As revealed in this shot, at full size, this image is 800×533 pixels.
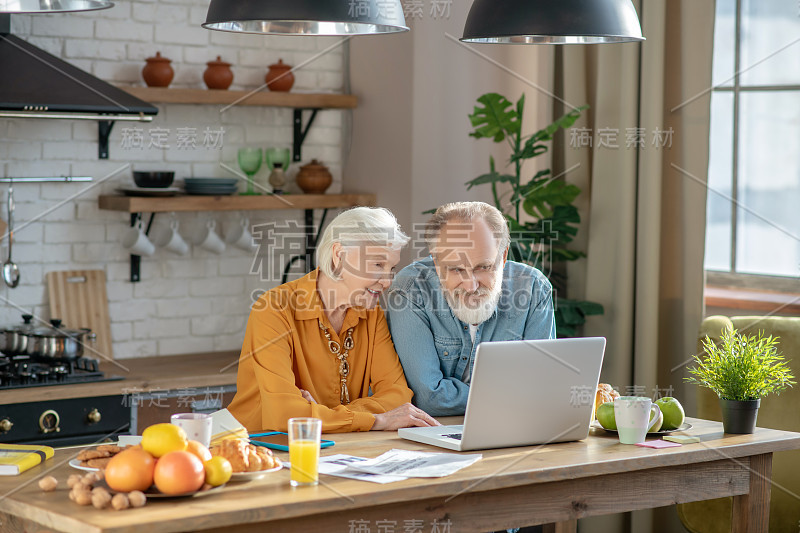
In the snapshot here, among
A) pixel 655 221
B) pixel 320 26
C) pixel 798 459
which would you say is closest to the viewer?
pixel 320 26

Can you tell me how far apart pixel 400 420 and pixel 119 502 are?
917 mm

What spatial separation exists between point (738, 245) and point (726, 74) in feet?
2.11

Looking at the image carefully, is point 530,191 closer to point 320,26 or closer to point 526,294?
point 526,294

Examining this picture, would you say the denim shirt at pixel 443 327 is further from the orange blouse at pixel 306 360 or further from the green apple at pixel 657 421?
the green apple at pixel 657 421

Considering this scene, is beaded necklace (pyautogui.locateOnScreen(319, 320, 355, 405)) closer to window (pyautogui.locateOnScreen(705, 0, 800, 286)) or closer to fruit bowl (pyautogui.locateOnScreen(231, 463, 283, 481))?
fruit bowl (pyautogui.locateOnScreen(231, 463, 283, 481))

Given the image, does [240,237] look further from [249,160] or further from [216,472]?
[216,472]

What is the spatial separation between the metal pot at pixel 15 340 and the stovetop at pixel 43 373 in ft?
0.08

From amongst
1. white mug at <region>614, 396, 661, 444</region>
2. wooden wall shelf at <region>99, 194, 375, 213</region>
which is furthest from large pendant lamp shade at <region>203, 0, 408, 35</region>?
wooden wall shelf at <region>99, 194, 375, 213</region>

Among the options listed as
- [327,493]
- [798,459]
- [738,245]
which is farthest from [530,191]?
[327,493]

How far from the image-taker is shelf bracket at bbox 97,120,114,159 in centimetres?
425

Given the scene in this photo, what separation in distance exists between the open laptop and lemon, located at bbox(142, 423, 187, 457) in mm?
651

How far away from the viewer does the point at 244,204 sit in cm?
438

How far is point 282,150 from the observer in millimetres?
4543

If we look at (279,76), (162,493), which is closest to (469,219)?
(162,493)
